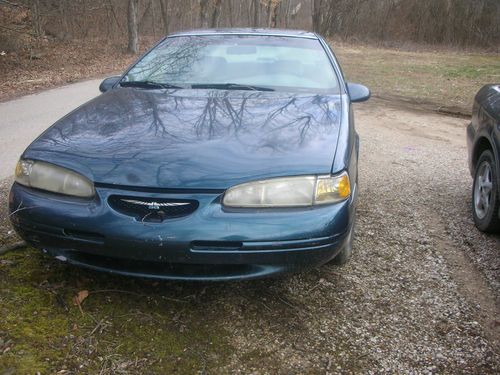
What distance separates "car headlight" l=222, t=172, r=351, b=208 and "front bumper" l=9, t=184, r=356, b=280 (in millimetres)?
42

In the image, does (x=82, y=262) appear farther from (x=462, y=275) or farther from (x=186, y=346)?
(x=462, y=275)

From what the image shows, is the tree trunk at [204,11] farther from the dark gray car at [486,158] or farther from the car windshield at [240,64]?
the dark gray car at [486,158]

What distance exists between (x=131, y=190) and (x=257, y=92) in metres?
1.46

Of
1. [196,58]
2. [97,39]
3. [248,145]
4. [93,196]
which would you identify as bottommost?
[97,39]

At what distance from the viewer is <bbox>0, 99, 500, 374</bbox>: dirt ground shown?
7.50 ft

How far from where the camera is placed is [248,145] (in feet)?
8.86

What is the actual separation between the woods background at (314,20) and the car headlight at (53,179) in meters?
14.6


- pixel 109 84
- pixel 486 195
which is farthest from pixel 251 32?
pixel 486 195

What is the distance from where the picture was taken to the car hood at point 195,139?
2.49 meters

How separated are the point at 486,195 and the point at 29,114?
22.2ft

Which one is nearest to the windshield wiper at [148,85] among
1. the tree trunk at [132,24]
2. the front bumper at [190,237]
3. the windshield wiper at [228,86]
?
the windshield wiper at [228,86]

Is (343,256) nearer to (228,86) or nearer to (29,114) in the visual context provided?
(228,86)

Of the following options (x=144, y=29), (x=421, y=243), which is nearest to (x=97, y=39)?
(x=144, y=29)

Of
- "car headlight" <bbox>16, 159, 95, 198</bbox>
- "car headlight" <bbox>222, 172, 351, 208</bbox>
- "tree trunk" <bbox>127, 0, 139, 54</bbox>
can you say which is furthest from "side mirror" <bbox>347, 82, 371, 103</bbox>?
"tree trunk" <bbox>127, 0, 139, 54</bbox>
